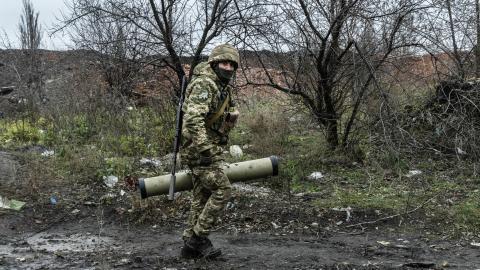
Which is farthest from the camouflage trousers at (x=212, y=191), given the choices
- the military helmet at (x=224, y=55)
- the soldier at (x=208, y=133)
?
the military helmet at (x=224, y=55)

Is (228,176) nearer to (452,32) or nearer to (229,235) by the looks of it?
(229,235)

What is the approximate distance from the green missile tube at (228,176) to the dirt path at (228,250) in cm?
55

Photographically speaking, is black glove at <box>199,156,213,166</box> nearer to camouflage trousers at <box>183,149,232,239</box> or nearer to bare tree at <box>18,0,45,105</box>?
camouflage trousers at <box>183,149,232,239</box>

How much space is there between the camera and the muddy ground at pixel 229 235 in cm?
421

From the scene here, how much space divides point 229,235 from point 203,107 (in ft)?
5.16

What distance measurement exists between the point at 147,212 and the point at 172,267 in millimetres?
1526

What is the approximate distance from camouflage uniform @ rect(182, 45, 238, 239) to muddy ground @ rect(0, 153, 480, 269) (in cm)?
43

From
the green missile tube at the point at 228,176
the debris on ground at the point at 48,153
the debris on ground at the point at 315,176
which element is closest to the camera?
the green missile tube at the point at 228,176

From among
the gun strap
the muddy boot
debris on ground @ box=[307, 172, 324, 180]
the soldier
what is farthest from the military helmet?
debris on ground @ box=[307, 172, 324, 180]

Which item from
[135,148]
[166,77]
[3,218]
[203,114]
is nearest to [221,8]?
[166,77]

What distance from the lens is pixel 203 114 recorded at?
401 cm

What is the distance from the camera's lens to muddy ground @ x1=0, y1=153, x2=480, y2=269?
4215mm

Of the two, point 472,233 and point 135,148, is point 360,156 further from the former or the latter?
point 135,148

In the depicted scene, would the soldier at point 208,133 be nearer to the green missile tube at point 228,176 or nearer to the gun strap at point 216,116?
the gun strap at point 216,116
